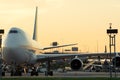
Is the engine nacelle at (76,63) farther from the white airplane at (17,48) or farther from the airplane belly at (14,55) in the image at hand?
Answer: the airplane belly at (14,55)

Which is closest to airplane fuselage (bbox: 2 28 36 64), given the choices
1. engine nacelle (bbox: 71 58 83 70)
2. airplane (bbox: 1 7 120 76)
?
airplane (bbox: 1 7 120 76)

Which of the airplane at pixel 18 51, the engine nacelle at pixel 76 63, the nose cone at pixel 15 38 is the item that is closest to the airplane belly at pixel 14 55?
the airplane at pixel 18 51

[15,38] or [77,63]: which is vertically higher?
[15,38]

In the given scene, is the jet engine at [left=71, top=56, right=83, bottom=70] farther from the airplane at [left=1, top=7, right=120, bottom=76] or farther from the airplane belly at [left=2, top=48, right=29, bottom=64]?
the airplane belly at [left=2, top=48, right=29, bottom=64]

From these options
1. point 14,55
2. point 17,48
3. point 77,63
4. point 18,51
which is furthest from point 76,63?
point 14,55

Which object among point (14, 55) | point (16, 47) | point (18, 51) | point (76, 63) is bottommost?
point (76, 63)

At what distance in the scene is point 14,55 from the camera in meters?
52.2

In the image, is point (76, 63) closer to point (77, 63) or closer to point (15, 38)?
point (77, 63)

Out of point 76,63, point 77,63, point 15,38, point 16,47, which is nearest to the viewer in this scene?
point 16,47

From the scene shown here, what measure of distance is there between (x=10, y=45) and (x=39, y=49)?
12.6m

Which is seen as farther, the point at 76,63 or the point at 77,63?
the point at 76,63

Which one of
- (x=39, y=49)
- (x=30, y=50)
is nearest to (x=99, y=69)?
(x=39, y=49)

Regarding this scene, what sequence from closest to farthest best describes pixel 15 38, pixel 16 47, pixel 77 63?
pixel 16 47
pixel 15 38
pixel 77 63

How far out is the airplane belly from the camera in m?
51.6
